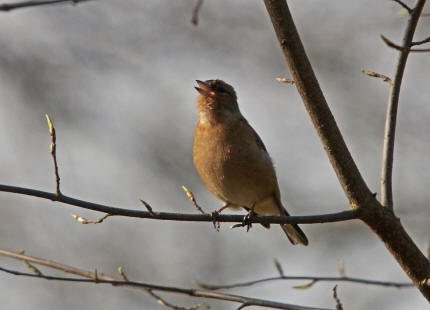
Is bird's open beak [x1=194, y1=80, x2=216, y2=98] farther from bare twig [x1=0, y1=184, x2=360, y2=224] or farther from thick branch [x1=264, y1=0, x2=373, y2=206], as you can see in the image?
thick branch [x1=264, y1=0, x2=373, y2=206]

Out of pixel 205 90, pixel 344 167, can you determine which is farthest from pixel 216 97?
pixel 344 167

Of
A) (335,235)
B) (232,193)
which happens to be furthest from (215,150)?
(335,235)

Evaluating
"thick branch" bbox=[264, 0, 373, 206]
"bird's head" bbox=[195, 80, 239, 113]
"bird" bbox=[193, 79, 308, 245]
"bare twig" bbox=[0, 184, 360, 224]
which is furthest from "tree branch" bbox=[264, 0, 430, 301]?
"bird's head" bbox=[195, 80, 239, 113]

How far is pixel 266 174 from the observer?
7.17 m

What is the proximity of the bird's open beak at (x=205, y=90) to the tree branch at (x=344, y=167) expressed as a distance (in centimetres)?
345

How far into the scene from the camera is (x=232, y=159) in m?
6.88

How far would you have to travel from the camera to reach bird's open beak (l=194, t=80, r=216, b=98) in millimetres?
7801

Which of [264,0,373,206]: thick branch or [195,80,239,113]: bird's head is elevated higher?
[195,80,239,113]: bird's head

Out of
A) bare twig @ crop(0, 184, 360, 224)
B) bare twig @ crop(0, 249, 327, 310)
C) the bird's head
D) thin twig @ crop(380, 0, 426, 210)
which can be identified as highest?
the bird's head

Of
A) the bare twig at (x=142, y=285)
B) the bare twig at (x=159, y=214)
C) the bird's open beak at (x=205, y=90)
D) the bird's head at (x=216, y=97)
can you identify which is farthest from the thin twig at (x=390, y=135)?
the bird's open beak at (x=205, y=90)

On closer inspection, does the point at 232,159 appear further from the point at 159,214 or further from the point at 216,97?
the point at 159,214

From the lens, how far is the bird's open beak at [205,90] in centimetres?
780

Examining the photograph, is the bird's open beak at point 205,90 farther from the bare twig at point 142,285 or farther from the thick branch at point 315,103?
the bare twig at point 142,285

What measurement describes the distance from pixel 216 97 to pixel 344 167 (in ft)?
11.5
